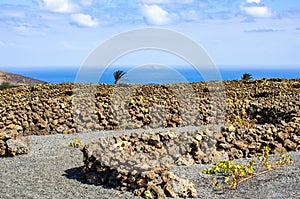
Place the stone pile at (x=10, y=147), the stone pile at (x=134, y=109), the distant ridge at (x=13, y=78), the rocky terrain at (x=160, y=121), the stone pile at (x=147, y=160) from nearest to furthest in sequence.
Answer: the stone pile at (x=147, y=160) < the rocky terrain at (x=160, y=121) < the stone pile at (x=10, y=147) < the stone pile at (x=134, y=109) < the distant ridge at (x=13, y=78)

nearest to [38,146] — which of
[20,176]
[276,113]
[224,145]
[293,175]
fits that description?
[20,176]

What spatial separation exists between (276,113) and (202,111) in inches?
94.9

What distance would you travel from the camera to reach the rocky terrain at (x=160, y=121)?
817 centimetres

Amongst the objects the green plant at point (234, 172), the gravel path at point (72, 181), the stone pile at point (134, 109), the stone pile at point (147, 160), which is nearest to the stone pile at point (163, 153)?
the stone pile at point (147, 160)

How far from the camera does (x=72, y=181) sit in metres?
8.46

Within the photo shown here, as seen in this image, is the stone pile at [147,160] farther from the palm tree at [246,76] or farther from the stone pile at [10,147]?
the palm tree at [246,76]

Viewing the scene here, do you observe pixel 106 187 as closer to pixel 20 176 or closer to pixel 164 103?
pixel 20 176

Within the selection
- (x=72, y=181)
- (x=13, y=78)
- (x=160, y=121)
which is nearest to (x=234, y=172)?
(x=72, y=181)

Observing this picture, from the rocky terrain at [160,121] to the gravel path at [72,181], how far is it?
36 centimetres

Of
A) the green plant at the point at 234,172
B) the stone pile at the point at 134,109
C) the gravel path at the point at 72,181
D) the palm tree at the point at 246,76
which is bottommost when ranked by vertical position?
the gravel path at the point at 72,181

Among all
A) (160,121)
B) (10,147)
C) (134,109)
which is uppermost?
(134,109)

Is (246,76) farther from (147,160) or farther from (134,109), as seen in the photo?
(147,160)

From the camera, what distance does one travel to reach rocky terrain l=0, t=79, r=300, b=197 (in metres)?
8.17

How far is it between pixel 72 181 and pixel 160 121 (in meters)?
7.84
